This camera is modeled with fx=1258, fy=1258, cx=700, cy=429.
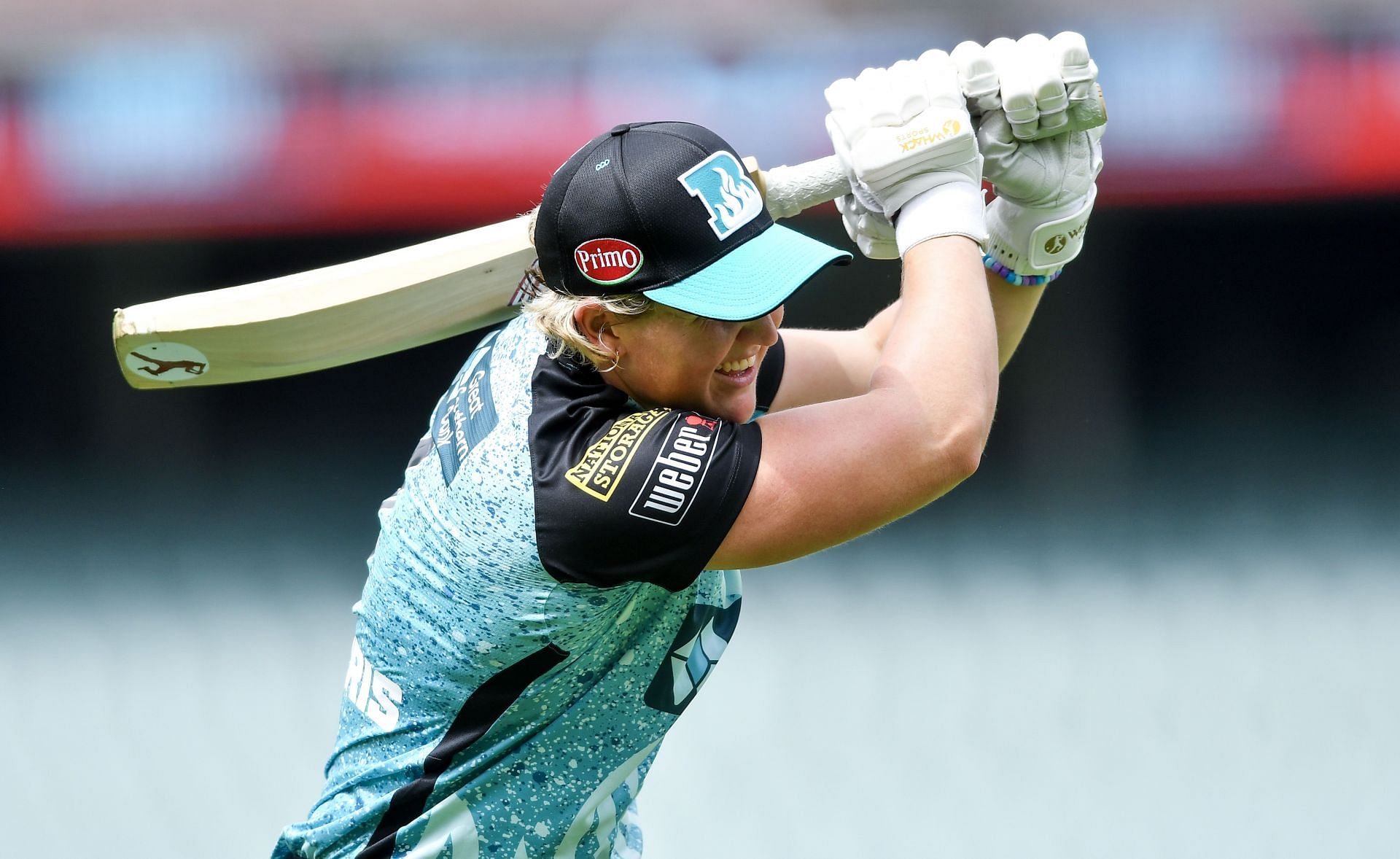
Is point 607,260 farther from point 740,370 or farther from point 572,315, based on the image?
point 740,370

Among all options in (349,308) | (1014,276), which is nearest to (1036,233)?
(1014,276)

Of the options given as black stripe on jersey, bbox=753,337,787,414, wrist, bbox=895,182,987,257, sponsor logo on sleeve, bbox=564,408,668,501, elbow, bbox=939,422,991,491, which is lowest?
black stripe on jersey, bbox=753,337,787,414

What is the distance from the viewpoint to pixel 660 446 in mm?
1062

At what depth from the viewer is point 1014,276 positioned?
155cm

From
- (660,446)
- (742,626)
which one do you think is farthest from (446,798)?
(742,626)

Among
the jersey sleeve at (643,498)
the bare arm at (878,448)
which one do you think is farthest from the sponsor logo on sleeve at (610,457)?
the bare arm at (878,448)

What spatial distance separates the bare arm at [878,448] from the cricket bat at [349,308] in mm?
388

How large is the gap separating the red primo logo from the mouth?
132 millimetres

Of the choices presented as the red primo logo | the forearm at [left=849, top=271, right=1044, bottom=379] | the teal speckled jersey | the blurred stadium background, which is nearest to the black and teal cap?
the red primo logo

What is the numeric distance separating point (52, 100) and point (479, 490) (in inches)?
114

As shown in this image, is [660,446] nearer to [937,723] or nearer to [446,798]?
[446,798]

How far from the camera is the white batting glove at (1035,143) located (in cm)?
133

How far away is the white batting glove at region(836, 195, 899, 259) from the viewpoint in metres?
1.41

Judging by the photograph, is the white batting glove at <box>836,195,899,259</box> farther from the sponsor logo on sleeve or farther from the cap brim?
the sponsor logo on sleeve
